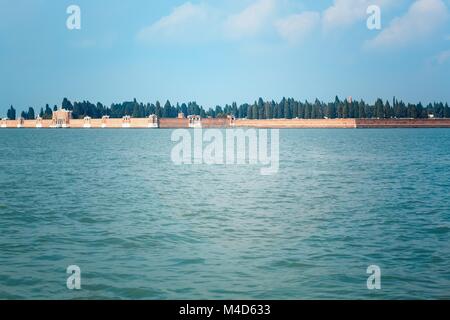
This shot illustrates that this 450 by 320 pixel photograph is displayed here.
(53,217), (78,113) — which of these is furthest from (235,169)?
(78,113)

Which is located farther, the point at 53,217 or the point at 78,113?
the point at 78,113

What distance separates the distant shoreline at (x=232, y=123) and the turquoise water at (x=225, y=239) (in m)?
106

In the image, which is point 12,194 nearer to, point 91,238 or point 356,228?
point 91,238

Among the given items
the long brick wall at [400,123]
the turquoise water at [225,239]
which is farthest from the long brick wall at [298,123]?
the turquoise water at [225,239]

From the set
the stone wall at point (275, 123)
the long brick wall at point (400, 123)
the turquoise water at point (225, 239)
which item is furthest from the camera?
the stone wall at point (275, 123)

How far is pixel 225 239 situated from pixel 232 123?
131491mm

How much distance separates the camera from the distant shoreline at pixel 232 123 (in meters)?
126

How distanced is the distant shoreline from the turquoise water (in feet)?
346

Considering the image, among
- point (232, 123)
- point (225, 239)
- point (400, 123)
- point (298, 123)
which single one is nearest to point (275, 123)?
point (298, 123)

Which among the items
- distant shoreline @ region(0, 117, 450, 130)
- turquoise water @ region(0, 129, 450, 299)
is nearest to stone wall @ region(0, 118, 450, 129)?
distant shoreline @ region(0, 117, 450, 130)

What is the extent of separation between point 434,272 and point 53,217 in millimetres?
8512

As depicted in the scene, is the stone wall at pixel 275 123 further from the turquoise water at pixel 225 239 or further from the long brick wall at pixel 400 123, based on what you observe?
the turquoise water at pixel 225 239

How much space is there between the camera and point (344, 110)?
404 feet

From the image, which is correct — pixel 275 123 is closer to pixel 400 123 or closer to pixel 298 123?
pixel 298 123
